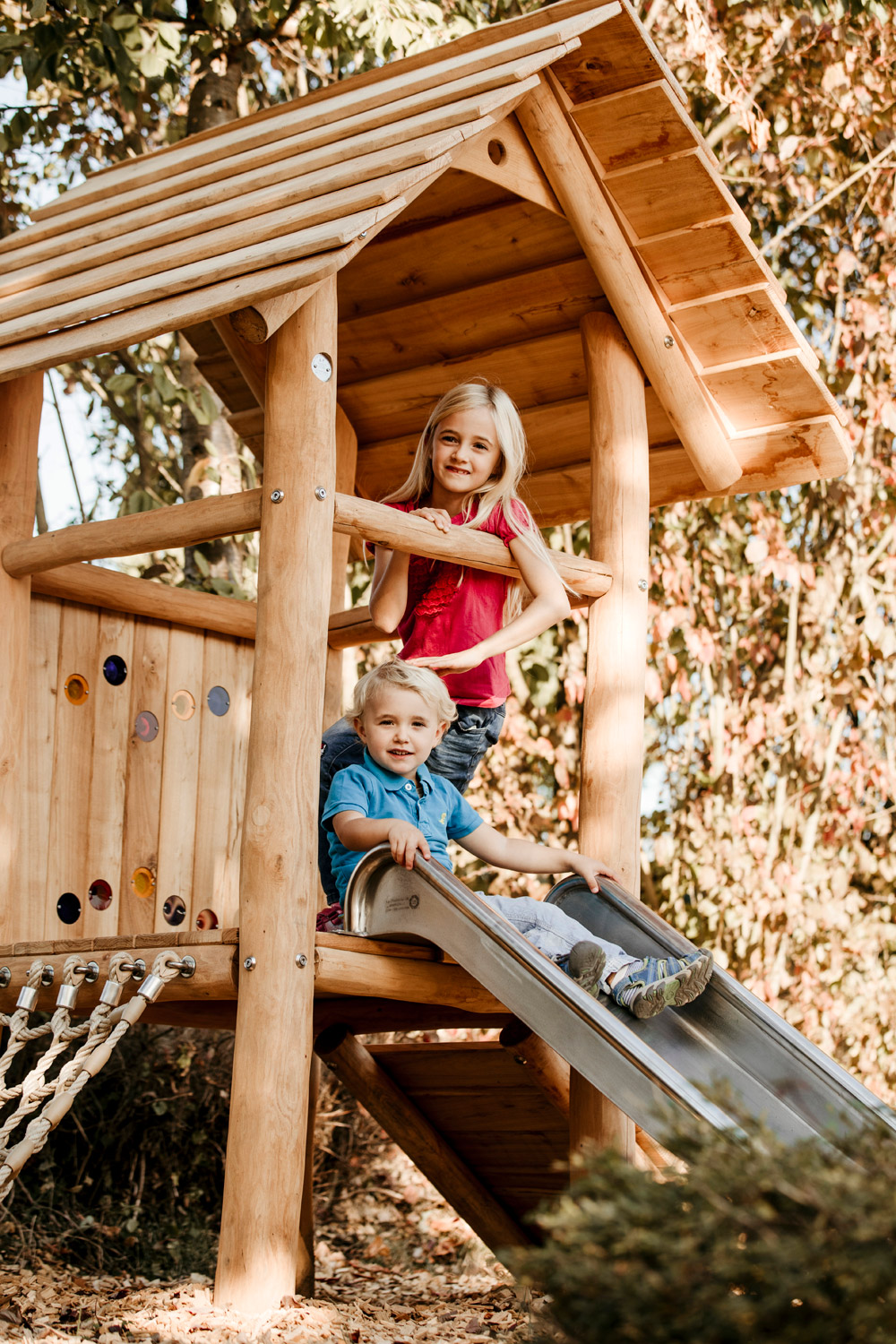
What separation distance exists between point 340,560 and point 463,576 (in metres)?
1.27

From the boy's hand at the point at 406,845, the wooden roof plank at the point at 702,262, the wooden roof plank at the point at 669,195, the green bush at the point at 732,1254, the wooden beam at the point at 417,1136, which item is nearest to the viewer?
the green bush at the point at 732,1254

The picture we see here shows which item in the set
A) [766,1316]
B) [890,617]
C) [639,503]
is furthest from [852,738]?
[766,1316]

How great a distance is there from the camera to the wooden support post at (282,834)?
3.32 m

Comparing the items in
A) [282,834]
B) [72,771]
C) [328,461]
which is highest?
[328,461]

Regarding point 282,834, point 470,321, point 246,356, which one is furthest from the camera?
point 246,356

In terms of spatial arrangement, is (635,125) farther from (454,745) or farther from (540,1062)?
(540,1062)

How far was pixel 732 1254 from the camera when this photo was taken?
1.85 metres

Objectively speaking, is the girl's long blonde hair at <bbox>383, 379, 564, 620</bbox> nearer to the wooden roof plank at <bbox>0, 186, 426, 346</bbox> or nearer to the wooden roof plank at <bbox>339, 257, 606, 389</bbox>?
the wooden roof plank at <bbox>339, 257, 606, 389</bbox>

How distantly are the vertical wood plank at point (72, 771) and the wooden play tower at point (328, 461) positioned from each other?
0.01 m

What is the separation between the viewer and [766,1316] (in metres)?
1.82

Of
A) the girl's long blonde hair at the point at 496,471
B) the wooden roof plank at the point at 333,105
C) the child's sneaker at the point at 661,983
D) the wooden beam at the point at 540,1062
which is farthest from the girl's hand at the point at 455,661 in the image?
the wooden roof plank at the point at 333,105

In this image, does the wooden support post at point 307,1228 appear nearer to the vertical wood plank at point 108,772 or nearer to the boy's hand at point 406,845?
the vertical wood plank at point 108,772

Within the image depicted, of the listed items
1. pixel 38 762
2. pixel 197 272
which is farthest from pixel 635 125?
pixel 38 762

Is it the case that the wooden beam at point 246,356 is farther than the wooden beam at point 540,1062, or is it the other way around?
the wooden beam at point 246,356
